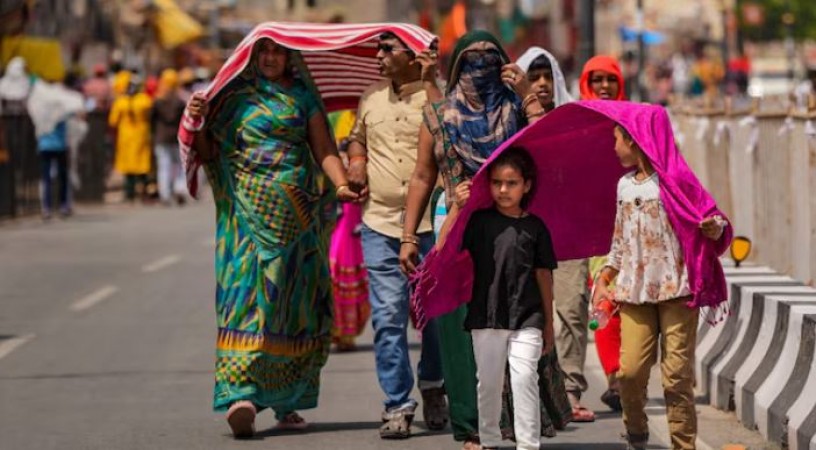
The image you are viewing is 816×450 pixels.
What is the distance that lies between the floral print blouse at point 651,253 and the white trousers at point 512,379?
442 mm

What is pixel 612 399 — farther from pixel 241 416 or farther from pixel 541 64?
pixel 241 416

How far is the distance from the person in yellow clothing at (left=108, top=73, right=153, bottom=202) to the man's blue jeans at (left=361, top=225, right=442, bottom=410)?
2266cm

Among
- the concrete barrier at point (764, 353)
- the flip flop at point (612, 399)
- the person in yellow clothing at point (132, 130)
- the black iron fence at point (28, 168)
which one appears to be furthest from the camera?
the person in yellow clothing at point (132, 130)

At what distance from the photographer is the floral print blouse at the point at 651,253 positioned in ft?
29.1

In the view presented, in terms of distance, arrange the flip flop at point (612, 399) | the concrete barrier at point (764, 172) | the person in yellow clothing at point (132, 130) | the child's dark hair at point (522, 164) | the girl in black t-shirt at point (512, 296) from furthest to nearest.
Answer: the person in yellow clothing at point (132, 130) → the concrete barrier at point (764, 172) → the flip flop at point (612, 399) → the child's dark hair at point (522, 164) → the girl in black t-shirt at point (512, 296)

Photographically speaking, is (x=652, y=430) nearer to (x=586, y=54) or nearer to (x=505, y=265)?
(x=505, y=265)

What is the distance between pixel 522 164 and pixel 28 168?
872 inches

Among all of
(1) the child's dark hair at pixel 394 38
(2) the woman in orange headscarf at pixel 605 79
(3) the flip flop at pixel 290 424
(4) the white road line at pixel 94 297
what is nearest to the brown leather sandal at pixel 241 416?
(3) the flip flop at pixel 290 424

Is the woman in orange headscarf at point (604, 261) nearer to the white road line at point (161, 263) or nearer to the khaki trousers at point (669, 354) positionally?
the khaki trousers at point (669, 354)

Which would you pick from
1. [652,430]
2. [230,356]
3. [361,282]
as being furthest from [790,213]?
[230,356]

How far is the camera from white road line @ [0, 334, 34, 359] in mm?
14477

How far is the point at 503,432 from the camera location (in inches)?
372

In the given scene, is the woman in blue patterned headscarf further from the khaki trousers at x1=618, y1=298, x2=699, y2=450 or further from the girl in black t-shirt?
the khaki trousers at x1=618, y1=298, x2=699, y2=450

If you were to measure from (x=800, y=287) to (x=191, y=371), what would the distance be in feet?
12.8
